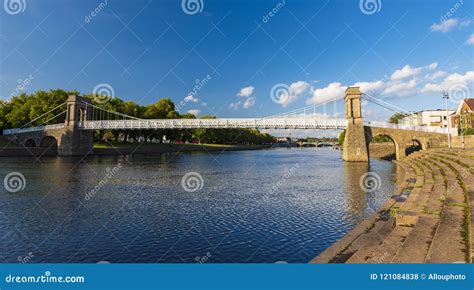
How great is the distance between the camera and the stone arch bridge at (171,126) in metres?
52.2

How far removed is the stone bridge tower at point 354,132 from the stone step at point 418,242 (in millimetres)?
42685

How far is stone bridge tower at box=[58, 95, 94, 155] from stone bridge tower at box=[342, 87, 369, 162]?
57.2 metres

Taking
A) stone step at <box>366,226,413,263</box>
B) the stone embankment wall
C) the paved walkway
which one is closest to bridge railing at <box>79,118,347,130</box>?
the stone embankment wall

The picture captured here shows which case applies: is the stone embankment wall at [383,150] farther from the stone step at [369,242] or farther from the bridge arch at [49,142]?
the bridge arch at [49,142]

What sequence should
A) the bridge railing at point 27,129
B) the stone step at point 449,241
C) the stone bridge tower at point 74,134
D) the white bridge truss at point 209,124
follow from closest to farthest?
the stone step at point 449,241, the white bridge truss at point 209,124, the bridge railing at point 27,129, the stone bridge tower at point 74,134

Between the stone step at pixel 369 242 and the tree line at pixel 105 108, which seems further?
the tree line at pixel 105 108

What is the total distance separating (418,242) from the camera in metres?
8.11

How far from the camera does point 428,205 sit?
1180 cm

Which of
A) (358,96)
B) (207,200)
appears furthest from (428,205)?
(358,96)

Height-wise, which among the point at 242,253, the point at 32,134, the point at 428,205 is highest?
the point at 32,134

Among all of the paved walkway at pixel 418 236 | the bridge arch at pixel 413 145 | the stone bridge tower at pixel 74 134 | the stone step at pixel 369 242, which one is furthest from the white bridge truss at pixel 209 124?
the stone step at pixel 369 242

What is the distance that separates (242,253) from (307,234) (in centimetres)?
287

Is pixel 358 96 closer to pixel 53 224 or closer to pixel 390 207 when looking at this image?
pixel 390 207

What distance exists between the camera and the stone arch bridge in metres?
52.2
